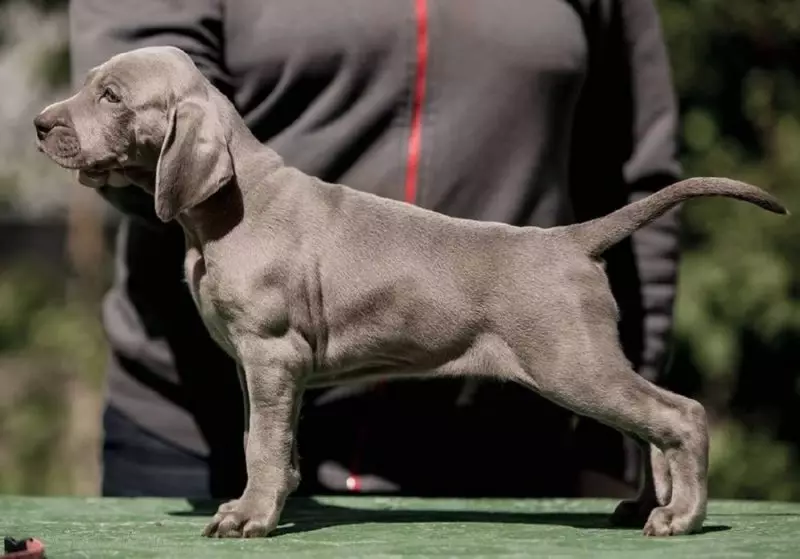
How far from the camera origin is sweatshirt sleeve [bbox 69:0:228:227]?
144 inches

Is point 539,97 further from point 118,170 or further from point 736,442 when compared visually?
point 736,442

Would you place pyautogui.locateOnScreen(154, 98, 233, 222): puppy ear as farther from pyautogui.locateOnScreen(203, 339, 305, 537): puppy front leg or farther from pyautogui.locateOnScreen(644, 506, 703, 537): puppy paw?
pyautogui.locateOnScreen(644, 506, 703, 537): puppy paw

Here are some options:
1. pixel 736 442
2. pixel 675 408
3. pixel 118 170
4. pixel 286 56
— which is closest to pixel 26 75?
pixel 736 442

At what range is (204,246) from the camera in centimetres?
309

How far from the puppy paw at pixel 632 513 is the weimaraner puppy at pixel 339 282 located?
0.18 m

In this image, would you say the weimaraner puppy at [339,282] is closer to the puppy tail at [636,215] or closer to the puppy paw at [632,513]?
the puppy tail at [636,215]

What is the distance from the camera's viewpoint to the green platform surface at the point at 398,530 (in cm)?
282

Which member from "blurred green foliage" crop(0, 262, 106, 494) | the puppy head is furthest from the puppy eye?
"blurred green foliage" crop(0, 262, 106, 494)

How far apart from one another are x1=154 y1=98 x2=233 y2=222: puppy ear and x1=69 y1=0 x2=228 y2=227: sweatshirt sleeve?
61 cm

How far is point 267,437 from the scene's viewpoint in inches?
119

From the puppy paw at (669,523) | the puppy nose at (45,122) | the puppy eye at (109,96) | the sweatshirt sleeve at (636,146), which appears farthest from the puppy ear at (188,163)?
the sweatshirt sleeve at (636,146)

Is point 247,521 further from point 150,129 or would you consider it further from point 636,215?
point 636,215

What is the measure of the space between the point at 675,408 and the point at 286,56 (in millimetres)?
Result: 1289

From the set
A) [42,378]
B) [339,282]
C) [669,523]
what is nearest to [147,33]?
[339,282]
